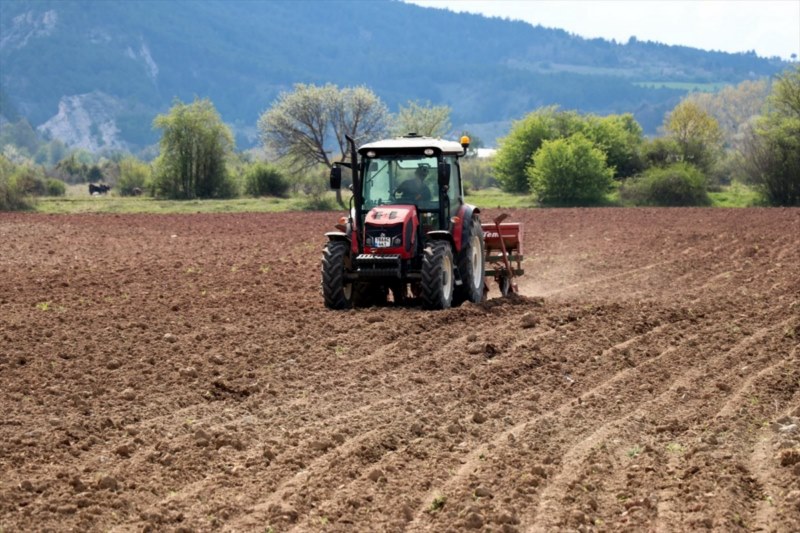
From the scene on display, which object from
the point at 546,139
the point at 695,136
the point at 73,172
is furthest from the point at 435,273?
the point at 73,172

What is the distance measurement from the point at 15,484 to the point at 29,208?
1826 inches

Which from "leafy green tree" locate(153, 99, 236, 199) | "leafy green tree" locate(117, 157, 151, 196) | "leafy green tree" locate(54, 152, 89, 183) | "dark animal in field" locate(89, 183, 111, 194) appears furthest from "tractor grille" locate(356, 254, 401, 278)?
"leafy green tree" locate(54, 152, 89, 183)

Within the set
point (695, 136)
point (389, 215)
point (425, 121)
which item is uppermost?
point (425, 121)

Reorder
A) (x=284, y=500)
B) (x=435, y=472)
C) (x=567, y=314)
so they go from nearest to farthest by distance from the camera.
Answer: (x=284, y=500), (x=435, y=472), (x=567, y=314)

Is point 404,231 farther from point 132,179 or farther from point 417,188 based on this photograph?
point 132,179

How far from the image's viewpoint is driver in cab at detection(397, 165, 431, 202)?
52.6 ft

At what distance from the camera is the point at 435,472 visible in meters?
8.40

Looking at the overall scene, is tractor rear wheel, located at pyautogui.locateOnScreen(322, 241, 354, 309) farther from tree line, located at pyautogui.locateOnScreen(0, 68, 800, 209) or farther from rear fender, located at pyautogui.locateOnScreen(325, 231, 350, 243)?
tree line, located at pyautogui.locateOnScreen(0, 68, 800, 209)

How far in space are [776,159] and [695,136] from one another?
13340mm

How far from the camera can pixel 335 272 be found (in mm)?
15703

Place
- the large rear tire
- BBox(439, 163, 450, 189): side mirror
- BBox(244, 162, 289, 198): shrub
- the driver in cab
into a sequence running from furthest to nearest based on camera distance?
BBox(244, 162, 289, 198): shrub < the large rear tire < the driver in cab < BBox(439, 163, 450, 189): side mirror

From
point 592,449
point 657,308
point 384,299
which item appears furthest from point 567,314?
point 592,449

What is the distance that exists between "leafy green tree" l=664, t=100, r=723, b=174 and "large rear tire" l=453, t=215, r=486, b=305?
4843 cm

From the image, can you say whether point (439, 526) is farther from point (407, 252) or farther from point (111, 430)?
point (407, 252)
